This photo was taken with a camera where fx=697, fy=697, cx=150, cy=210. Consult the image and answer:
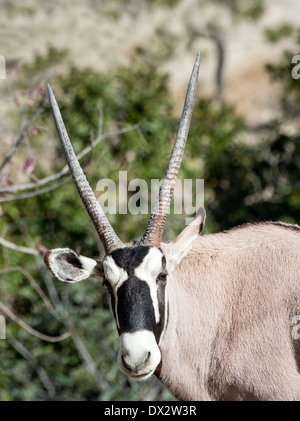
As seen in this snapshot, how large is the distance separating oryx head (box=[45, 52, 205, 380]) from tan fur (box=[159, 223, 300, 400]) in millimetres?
218

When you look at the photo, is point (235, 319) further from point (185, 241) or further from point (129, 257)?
point (129, 257)

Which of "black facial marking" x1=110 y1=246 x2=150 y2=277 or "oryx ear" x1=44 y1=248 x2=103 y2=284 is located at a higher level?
"black facial marking" x1=110 y1=246 x2=150 y2=277

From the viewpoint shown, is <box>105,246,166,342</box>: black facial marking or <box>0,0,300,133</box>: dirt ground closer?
<box>105,246,166,342</box>: black facial marking

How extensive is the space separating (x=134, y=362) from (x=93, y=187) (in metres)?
6.66

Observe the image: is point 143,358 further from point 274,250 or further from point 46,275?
point 46,275

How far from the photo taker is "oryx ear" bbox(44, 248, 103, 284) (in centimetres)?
490

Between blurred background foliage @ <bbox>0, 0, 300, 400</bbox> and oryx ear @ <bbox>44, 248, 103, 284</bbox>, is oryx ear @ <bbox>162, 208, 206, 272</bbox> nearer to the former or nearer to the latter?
oryx ear @ <bbox>44, 248, 103, 284</bbox>

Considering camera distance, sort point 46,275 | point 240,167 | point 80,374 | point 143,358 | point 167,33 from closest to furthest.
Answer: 1. point 143,358
2. point 80,374
3. point 46,275
4. point 240,167
5. point 167,33

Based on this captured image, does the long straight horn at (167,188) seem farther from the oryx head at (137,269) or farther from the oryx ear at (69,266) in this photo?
the oryx ear at (69,266)

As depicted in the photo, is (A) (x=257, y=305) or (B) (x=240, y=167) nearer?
(A) (x=257, y=305)

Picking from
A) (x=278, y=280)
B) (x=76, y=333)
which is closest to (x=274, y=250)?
(x=278, y=280)

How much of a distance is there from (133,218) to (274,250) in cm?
594

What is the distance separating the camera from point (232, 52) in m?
40.9

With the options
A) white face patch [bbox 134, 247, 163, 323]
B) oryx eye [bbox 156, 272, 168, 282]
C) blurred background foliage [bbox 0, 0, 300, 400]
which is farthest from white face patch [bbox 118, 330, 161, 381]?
blurred background foliage [bbox 0, 0, 300, 400]
